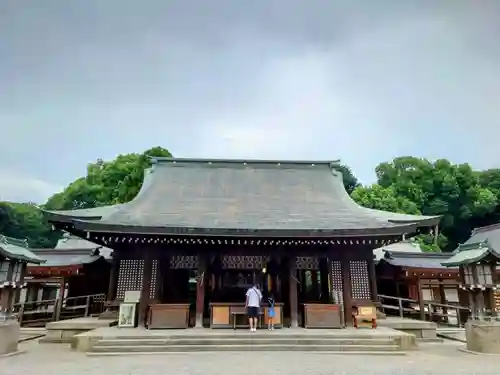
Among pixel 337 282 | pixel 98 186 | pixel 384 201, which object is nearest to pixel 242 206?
pixel 337 282

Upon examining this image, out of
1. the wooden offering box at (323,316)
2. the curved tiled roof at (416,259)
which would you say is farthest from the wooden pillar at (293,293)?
the curved tiled roof at (416,259)

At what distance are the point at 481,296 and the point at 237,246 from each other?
6.99m

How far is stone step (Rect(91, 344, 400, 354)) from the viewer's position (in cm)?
892

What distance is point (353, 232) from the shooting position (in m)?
10.7

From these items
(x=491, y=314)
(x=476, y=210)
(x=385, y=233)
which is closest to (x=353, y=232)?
(x=385, y=233)

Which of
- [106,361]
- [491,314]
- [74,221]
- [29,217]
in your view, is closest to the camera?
[106,361]

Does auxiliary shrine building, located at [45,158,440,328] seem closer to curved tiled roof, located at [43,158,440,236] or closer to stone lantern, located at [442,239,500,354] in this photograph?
curved tiled roof, located at [43,158,440,236]

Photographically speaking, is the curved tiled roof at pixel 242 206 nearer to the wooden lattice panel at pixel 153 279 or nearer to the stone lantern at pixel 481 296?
the wooden lattice panel at pixel 153 279

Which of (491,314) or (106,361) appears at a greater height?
(491,314)

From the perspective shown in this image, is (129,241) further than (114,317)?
No

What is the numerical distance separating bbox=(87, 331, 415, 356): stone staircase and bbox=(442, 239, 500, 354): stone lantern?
154cm

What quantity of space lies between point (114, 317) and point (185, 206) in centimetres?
445

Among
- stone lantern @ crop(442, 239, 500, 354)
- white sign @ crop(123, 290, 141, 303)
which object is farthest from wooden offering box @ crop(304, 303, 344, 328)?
white sign @ crop(123, 290, 141, 303)

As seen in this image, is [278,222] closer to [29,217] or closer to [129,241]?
[129,241]
